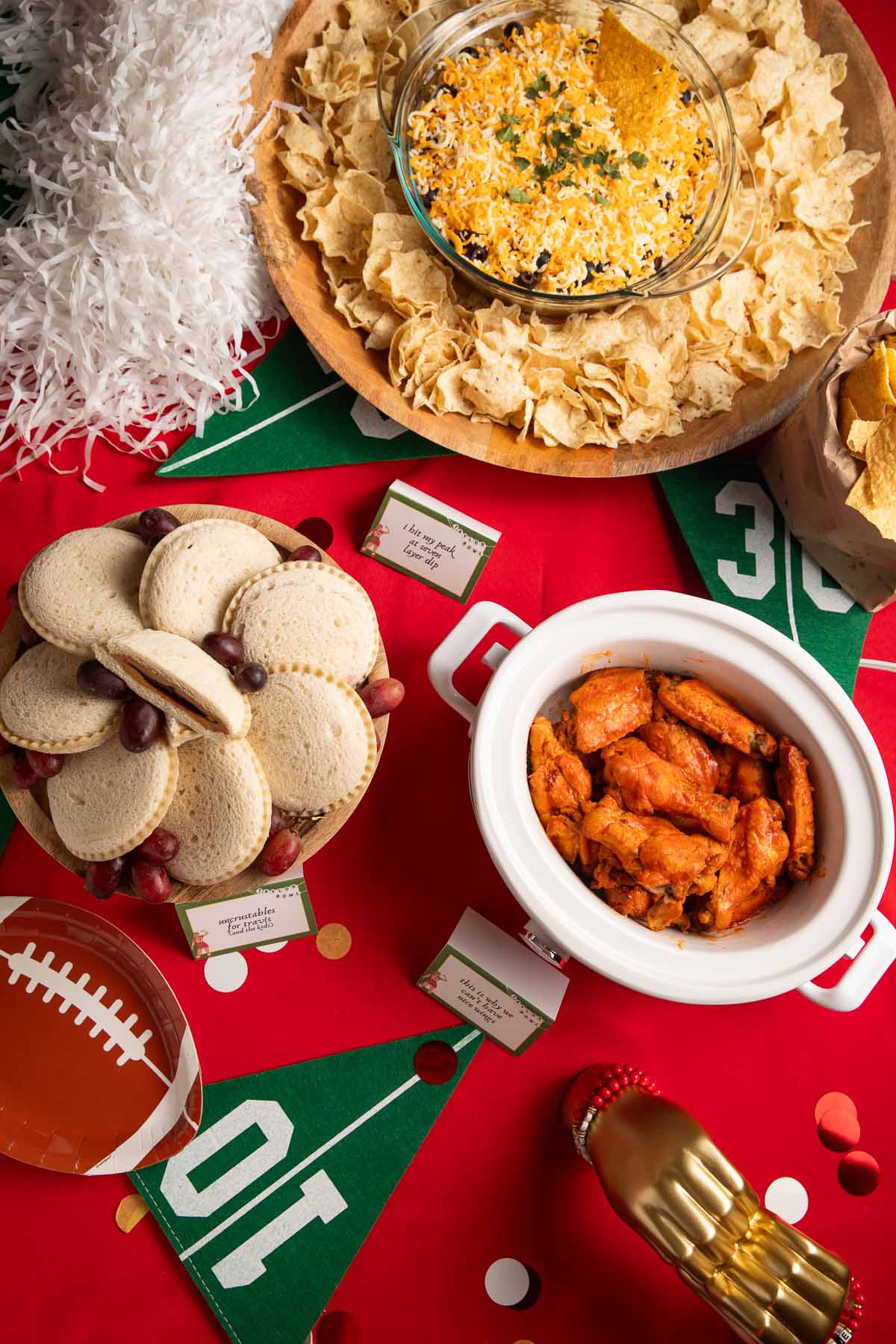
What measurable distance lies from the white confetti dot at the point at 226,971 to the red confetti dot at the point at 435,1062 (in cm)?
28

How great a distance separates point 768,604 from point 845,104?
779 millimetres

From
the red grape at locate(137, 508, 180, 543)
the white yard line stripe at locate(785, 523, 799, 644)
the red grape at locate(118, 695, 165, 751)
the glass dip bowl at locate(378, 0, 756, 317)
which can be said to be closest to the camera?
the red grape at locate(118, 695, 165, 751)

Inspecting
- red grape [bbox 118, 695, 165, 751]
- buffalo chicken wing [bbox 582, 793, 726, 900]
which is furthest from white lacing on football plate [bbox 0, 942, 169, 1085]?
buffalo chicken wing [bbox 582, 793, 726, 900]

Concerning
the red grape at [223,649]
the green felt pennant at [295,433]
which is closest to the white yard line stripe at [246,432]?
the green felt pennant at [295,433]

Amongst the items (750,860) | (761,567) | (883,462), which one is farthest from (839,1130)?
(883,462)

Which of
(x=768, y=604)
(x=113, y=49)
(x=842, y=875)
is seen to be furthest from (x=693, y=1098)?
(x=113, y=49)

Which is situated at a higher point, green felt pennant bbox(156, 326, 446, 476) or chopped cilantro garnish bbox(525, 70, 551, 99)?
chopped cilantro garnish bbox(525, 70, 551, 99)

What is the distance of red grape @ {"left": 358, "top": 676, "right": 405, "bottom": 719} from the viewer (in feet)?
4.08

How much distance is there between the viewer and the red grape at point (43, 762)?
117 cm

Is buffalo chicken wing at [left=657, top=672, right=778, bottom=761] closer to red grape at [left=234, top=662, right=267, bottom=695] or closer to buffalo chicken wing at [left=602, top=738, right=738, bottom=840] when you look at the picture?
buffalo chicken wing at [left=602, top=738, right=738, bottom=840]

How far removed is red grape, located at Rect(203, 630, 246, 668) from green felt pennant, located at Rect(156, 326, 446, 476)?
52cm

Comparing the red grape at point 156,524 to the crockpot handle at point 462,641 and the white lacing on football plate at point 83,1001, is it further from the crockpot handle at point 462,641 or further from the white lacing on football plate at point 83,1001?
the white lacing on football plate at point 83,1001

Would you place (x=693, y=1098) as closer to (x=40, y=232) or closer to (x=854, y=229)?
(x=854, y=229)

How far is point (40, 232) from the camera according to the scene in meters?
1.49
